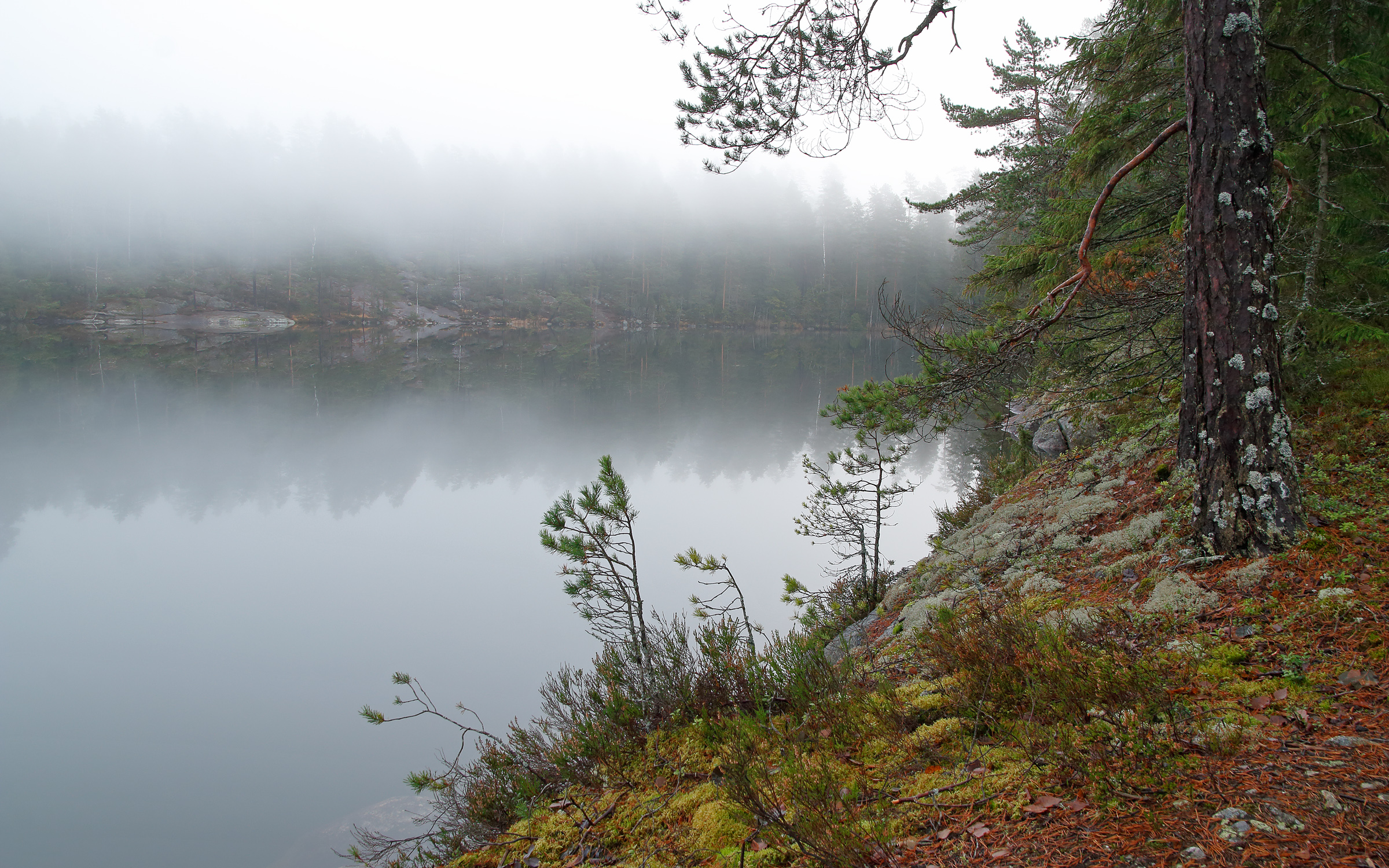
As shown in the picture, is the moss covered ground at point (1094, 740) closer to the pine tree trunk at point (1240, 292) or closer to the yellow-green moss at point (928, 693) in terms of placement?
the yellow-green moss at point (928, 693)

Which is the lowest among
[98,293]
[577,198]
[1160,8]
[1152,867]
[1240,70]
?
[1152,867]

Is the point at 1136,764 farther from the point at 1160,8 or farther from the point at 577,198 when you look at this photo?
the point at 577,198

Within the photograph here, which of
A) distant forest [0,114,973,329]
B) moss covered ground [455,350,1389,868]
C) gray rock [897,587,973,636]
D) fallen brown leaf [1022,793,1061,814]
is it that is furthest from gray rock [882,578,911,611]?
distant forest [0,114,973,329]

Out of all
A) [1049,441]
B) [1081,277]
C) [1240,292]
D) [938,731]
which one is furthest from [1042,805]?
[1049,441]

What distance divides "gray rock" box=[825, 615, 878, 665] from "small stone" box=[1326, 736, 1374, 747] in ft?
13.1

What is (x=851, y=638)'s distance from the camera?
22.4 feet

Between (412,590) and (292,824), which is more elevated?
(412,590)

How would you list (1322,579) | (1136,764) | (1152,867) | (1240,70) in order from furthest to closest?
(1240,70), (1322,579), (1136,764), (1152,867)

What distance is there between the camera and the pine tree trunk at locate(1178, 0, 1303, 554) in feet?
11.9

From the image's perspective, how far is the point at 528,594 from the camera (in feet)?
35.6

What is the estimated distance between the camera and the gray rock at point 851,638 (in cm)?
625

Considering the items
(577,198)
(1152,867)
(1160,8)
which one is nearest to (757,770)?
(1152,867)

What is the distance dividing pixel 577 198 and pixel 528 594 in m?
95.6

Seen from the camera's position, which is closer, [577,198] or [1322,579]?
[1322,579]
